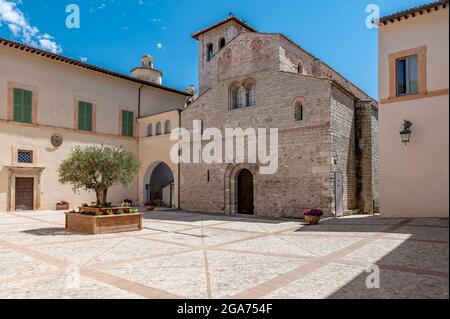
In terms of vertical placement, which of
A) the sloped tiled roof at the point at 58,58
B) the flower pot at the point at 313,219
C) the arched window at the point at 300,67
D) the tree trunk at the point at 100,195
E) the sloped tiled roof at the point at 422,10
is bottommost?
the flower pot at the point at 313,219

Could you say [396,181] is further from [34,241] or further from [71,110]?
[71,110]

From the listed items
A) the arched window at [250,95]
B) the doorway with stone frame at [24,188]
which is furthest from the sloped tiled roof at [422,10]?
the doorway with stone frame at [24,188]

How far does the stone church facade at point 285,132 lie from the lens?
1530cm

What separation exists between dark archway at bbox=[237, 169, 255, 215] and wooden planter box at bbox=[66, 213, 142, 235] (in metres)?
7.55

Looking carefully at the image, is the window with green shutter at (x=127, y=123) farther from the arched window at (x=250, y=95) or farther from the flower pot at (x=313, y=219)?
the flower pot at (x=313, y=219)

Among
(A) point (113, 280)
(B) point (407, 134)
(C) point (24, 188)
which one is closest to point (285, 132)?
(A) point (113, 280)

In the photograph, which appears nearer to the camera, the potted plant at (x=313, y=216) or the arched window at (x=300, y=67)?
the potted plant at (x=313, y=216)

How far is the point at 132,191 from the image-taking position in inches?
950

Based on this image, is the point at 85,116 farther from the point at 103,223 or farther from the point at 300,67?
the point at 300,67

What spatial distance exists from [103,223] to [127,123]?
14.4 metres

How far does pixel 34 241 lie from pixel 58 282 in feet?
15.9

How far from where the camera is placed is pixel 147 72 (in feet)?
104

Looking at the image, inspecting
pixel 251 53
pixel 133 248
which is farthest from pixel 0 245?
pixel 251 53

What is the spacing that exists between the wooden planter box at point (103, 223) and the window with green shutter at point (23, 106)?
1040 cm
